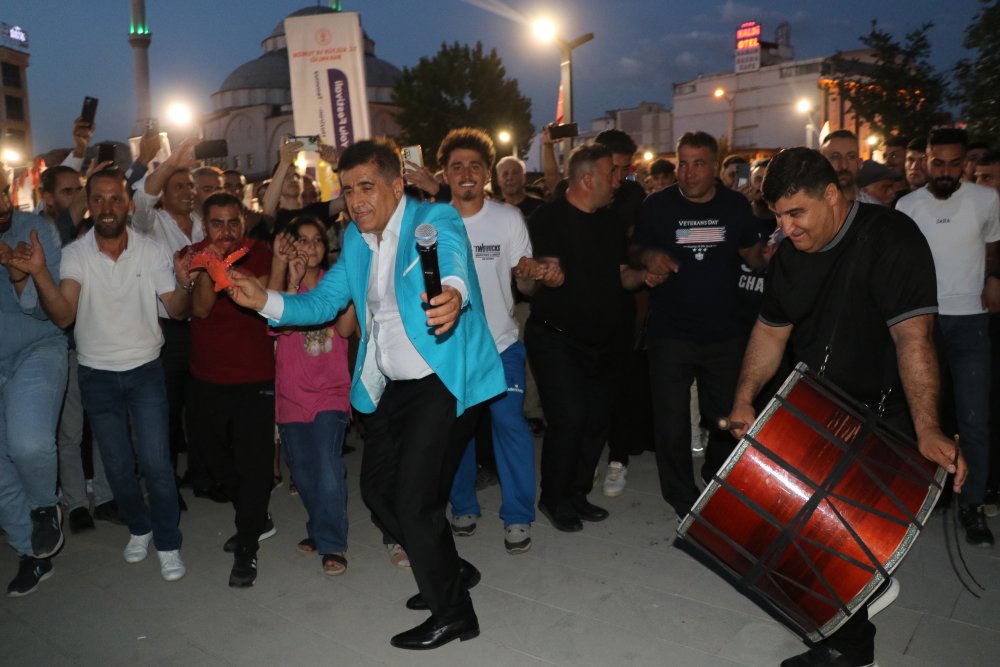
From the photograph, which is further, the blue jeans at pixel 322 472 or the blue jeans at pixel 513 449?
the blue jeans at pixel 513 449

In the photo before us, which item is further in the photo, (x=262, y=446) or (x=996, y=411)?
(x=996, y=411)

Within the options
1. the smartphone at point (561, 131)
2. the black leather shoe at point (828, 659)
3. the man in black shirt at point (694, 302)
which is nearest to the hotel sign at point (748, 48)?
the smartphone at point (561, 131)

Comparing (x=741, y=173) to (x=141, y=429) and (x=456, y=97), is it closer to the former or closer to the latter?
(x=141, y=429)

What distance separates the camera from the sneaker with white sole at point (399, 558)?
468 cm

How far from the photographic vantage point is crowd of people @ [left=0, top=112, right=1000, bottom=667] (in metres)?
3.79

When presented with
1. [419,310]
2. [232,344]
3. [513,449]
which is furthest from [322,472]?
[419,310]

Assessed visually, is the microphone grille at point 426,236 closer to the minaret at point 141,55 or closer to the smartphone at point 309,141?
the smartphone at point 309,141

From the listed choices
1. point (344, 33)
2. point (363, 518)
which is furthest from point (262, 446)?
point (344, 33)

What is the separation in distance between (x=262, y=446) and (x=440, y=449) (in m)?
1.60

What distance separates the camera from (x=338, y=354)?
4820 mm

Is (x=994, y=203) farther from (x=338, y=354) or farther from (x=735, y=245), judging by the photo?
(x=338, y=354)

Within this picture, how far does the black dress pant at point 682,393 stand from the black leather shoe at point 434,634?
1.83 m

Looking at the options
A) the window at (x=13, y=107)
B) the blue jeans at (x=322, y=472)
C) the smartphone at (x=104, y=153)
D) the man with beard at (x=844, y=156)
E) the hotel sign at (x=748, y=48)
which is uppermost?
the hotel sign at (x=748, y=48)

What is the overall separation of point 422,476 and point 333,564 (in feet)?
4.31
